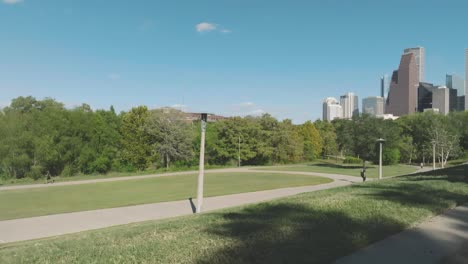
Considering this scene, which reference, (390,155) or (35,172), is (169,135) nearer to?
(35,172)

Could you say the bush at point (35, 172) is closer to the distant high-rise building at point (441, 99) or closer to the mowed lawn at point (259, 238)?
the mowed lawn at point (259, 238)

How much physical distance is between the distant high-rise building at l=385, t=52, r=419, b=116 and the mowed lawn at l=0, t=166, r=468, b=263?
195620 millimetres

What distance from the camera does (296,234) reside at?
5.44 metres

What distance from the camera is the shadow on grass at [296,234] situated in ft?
15.1

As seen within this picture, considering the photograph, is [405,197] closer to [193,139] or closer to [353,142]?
[353,142]

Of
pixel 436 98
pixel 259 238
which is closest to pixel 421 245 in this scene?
pixel 259 238

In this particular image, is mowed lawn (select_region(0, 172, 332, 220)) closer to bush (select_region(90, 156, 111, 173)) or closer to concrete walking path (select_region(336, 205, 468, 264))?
concrete walking path (select_region(336, 205, 468, 264))

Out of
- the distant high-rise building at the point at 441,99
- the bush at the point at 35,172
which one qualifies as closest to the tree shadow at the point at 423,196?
the bush at the point at 35,172

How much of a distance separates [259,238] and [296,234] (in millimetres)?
689

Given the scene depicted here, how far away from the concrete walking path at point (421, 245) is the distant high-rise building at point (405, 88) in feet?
641

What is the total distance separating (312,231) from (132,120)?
47.9 meters

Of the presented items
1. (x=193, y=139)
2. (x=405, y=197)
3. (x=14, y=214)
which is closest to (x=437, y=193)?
(x=405, y=197)

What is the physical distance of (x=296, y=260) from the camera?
15.0 ft

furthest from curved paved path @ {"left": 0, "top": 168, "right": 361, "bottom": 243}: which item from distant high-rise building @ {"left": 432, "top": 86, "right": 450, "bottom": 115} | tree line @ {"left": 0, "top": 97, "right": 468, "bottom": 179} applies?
distant high-rise building @ {"left": 432, "top": 86, "right": 450, "bottom": 115}
